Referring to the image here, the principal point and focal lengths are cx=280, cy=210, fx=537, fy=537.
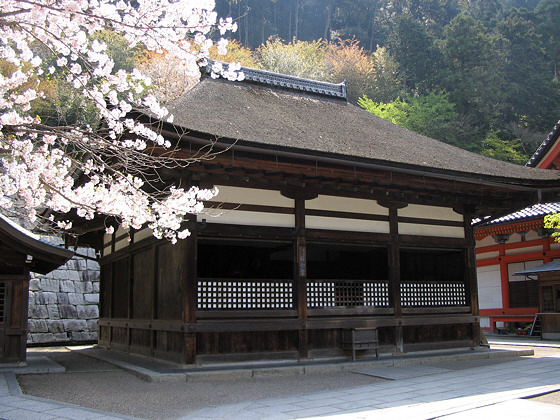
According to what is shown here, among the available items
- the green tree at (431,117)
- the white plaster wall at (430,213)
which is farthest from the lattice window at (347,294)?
the green tree at (431,117)

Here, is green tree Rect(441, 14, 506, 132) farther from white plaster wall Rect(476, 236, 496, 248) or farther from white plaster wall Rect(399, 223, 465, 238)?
white plaster wall Rect(399, 223, 465, 238)

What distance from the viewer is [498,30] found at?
39.1 m

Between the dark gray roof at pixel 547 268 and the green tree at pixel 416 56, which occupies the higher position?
the green tree at pixel 416 56

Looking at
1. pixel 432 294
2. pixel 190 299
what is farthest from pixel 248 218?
pixel 432 294

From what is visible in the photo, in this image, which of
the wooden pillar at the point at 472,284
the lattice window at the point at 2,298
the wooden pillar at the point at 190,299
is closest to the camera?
the wooden pillar at the point at 190,299

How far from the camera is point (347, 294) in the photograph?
9.80 metres

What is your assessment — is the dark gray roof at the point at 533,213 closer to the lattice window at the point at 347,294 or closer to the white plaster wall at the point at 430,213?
the white plaster wall at the point at 430,213

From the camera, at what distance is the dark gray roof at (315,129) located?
8.68 metres

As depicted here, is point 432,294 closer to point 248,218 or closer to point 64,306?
point 248,218

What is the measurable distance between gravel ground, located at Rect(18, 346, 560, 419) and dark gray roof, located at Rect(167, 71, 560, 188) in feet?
11.4

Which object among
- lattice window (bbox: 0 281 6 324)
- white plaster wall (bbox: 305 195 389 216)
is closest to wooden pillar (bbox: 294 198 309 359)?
white plaster wall (bbox: 305 195 389 216)

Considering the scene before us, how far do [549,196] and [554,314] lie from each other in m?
5.72

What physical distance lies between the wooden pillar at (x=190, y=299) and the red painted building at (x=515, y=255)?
33.5 feet

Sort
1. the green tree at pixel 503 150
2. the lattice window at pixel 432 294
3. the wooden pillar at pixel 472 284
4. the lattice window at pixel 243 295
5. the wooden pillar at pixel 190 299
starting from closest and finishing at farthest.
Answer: the wooden pillar at pixel 190 299 < the lattice window at pixel 243 295 < the lattice window at pixel 432 294 < the wooden pillar at pixel 472 284 < the green tree at pixel 503 150
